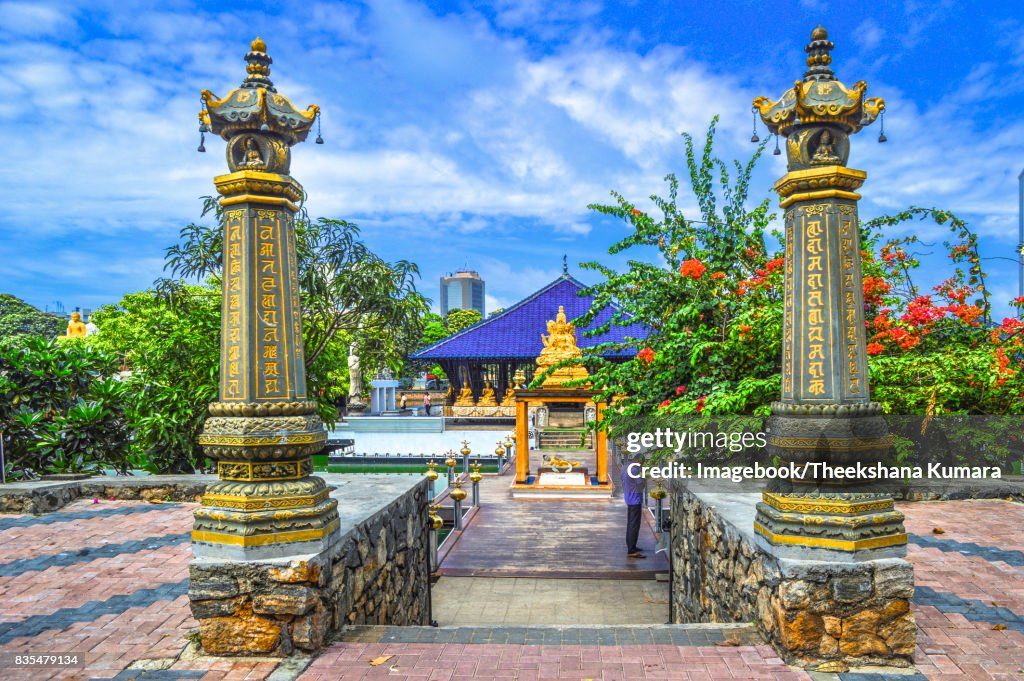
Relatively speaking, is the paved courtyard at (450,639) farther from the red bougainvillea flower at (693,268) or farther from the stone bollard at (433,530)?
the red bougainvillea flower at (693,268)

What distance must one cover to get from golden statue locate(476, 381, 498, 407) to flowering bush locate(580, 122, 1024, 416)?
2526cm

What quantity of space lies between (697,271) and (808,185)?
416cm

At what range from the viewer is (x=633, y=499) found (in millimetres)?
9531

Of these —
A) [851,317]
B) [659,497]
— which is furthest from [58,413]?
[851,317]

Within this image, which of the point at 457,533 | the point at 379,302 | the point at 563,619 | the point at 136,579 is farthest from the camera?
the point at 379,302

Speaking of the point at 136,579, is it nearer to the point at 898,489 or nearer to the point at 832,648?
the point at 832,648

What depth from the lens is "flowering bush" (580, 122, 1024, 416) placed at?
8.41 metres

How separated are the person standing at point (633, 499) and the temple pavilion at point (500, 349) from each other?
76.6 ft

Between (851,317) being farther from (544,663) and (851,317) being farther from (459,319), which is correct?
(459,319)

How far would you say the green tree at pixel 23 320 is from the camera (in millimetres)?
47188

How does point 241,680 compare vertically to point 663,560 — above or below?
above

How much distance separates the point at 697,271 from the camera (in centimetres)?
857

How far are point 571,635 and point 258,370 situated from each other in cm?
283

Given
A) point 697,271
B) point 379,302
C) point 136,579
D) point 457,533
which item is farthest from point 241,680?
point 379,302
